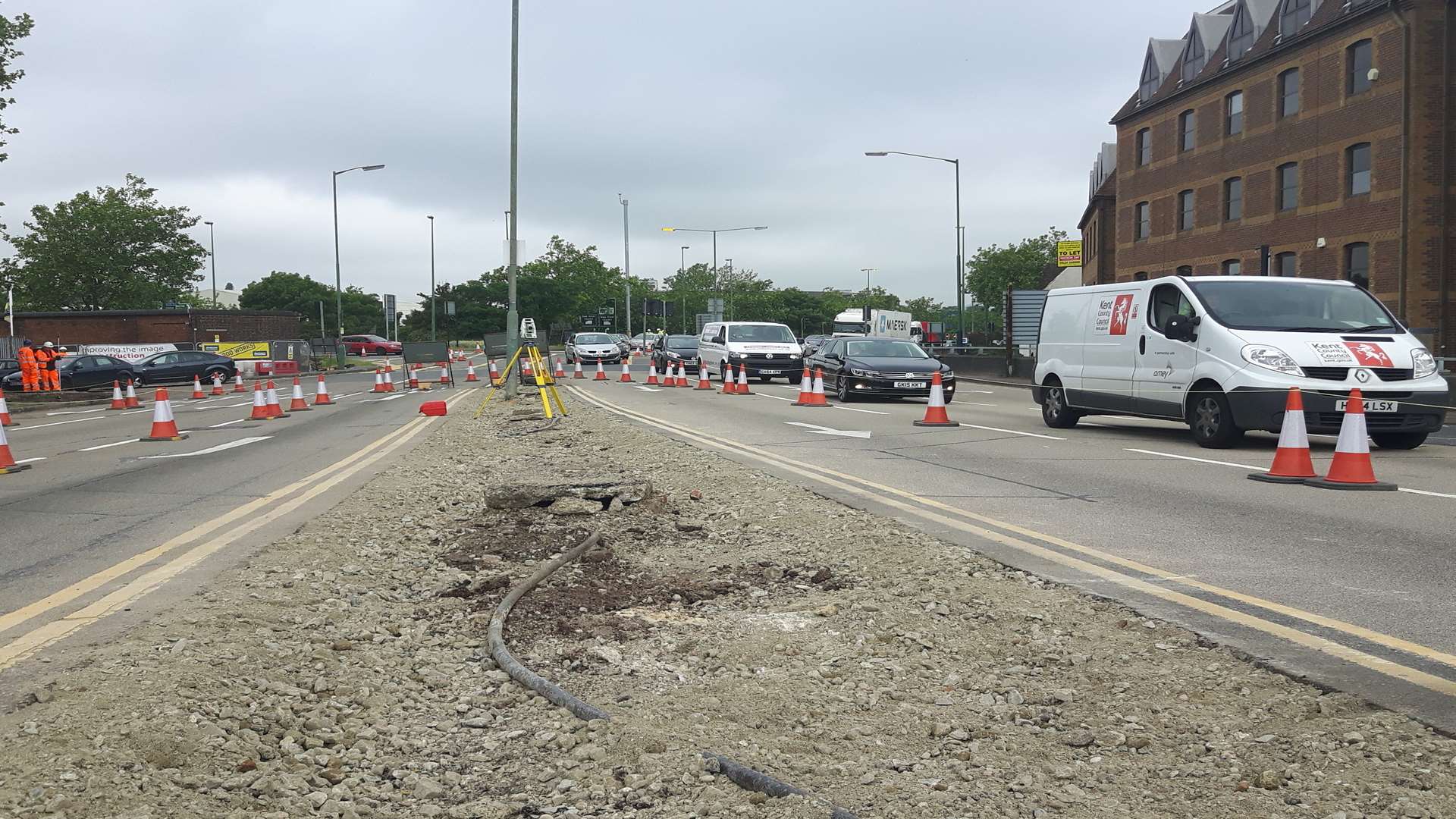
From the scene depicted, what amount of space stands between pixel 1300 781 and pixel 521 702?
2.56m

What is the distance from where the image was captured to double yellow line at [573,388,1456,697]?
4105mm

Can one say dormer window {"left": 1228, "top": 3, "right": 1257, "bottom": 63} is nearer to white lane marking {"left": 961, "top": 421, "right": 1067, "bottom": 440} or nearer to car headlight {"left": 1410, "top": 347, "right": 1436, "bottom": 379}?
white lane marking {"left": 961, "top": 421, "right": 1067, "bottom": 440}

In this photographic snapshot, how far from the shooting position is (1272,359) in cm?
1206

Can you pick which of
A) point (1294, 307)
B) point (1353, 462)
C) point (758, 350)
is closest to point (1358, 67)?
point (758, 350)

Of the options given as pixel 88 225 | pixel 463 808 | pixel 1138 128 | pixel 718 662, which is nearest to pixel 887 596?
pixel 718 662

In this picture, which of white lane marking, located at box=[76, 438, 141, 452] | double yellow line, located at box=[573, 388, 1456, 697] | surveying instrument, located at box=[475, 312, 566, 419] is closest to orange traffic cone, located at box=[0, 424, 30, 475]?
white lane marking, located at box=[76, 438, 141, 452]

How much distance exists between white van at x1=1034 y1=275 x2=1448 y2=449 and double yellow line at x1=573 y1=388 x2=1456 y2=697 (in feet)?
16.6

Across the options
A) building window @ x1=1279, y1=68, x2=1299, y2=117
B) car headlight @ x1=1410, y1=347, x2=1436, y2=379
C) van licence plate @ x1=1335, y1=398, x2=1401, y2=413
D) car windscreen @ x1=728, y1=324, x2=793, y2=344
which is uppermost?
building window @ x1=1279, y1=68, x2=1299, y2=117

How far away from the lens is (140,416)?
23.5 metres

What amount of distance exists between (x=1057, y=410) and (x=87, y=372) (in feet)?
108

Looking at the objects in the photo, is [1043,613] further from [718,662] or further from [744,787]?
[744,787]

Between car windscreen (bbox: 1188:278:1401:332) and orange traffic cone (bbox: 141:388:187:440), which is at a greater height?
car windscreen (bbox: 1188:278:1401:332)

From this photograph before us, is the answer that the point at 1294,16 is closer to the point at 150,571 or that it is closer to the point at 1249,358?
the point at 1249,358

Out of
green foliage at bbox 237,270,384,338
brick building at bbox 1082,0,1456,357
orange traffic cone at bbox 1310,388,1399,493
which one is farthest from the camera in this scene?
green foliage at bbox 237,270,384,338
